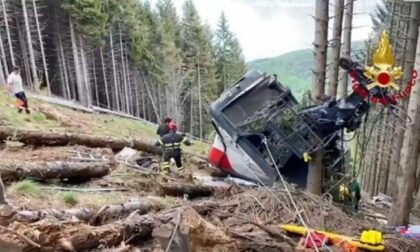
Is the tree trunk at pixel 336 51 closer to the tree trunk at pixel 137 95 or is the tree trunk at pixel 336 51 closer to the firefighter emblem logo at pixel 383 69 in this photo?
the firefighter emblem logo at pixel 383 69

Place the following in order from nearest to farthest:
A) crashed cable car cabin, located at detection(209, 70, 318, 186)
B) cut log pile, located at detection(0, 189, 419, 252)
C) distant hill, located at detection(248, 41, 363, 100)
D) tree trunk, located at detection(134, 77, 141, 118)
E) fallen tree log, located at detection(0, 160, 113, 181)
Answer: cut log pile, located at detection(0, 189, 419, 252), fallen tree log, located at detection(0, 160, 113, 181), crashed cable car cabin, located at detection(209, 70, 318, 186), tree trunk, located at detection(134, 77, 141, 118), distant hill, located at detection(248, 41, 363, 100)

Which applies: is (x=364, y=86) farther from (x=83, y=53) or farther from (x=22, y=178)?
(x=83, y=53)

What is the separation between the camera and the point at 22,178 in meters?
6.33

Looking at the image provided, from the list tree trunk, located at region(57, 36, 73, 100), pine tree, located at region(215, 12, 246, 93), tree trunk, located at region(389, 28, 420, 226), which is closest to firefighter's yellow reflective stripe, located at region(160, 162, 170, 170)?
tree trunk, located at region(389, 28, 420, 226)

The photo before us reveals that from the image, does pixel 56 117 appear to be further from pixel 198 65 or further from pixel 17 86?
pixel 198 65

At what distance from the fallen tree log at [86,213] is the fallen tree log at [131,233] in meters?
0.11

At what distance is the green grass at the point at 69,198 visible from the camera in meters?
5.76

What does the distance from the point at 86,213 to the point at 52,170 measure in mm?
2088

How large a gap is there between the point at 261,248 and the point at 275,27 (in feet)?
308

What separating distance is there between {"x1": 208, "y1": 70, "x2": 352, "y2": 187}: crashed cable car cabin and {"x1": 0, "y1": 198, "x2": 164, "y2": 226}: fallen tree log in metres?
3.29

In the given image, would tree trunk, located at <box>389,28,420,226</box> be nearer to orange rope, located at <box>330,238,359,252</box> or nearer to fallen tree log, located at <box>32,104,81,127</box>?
orange rope, located at <box>330,238,359,252</box>

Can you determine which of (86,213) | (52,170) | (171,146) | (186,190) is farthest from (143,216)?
(171,146)

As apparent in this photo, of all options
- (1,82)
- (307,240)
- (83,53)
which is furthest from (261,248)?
(83,53)

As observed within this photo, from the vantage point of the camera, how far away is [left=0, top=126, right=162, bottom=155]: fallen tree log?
8380 mm
